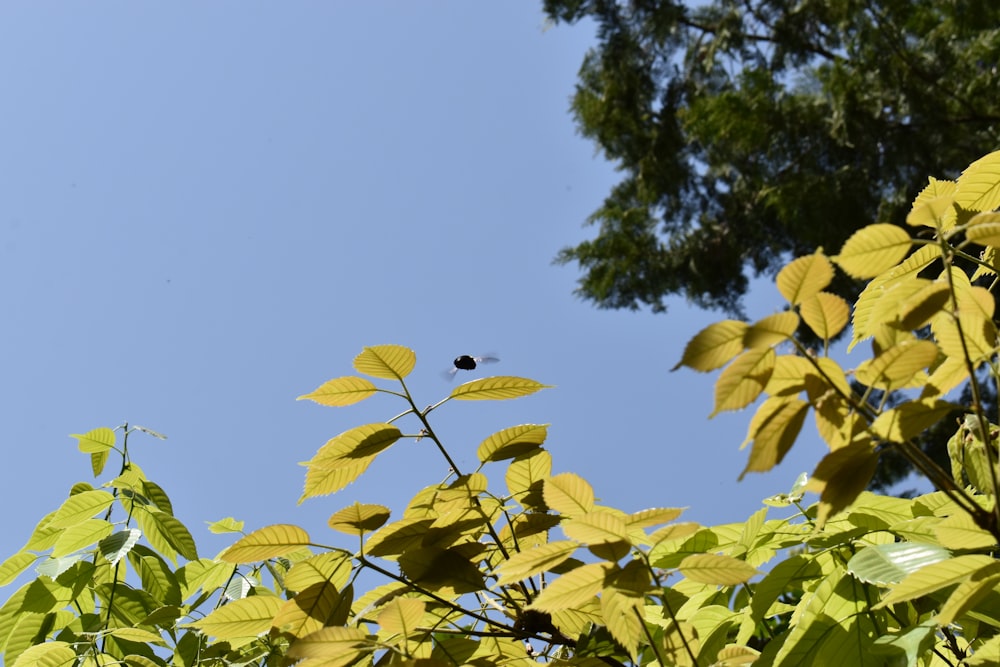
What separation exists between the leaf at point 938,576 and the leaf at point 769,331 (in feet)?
0.71

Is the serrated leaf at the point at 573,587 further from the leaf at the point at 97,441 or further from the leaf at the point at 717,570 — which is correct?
the leaf at the point at 97,441

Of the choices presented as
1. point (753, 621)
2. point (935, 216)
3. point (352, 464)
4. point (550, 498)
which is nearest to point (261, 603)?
point (352, 464)

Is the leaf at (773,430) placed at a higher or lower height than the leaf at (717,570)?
higher

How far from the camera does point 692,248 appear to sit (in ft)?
34.4

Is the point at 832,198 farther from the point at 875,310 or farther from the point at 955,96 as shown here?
the point at 875,310

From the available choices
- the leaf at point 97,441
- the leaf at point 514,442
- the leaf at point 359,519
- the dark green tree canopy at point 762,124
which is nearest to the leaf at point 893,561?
the leaf at point 514,442

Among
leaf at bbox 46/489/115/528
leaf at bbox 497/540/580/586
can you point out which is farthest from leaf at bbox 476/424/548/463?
leaf at bbox 46/489/115/528

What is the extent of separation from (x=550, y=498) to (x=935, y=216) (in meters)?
0.41

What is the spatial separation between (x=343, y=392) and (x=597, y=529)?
0.35 meters

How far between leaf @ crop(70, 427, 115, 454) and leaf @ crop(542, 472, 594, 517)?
3.32ft

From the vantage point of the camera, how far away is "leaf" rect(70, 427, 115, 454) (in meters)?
1.47

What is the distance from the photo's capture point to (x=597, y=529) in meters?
0.71

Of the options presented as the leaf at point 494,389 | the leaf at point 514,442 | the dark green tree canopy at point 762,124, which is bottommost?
the leaf at point 514,442

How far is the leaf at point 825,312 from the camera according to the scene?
2.05 ft
